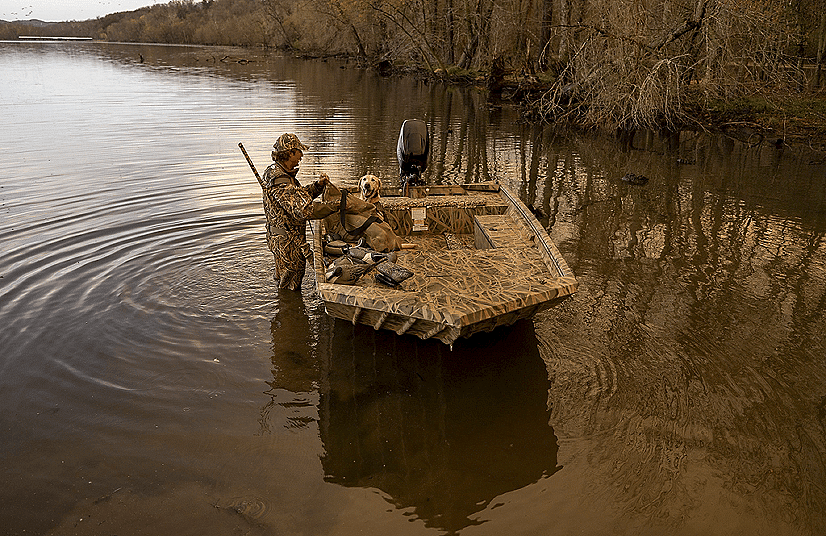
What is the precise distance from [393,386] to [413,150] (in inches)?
154

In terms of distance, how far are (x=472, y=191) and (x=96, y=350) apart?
16.4 ft

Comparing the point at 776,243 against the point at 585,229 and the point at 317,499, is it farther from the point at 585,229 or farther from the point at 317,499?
the point at 317,499

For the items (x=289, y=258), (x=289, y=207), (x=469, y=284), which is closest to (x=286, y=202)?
(x=289, y=207)

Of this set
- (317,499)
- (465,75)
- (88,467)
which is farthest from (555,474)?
(465,75)

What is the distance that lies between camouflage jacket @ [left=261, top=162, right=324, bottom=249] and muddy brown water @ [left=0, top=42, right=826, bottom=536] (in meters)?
0.80

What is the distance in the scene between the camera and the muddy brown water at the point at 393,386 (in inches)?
154

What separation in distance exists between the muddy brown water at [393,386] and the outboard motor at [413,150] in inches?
87.1

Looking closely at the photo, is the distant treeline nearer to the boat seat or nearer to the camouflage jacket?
the boat seat

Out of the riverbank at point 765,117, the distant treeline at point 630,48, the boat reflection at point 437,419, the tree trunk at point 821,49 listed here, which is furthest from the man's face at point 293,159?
the tree trunk at point 821,49

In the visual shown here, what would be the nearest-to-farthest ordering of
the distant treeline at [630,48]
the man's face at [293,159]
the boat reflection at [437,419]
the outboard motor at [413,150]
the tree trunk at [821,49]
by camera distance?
the boat reflection at [437,419], the man's face at [293,159], the outboard motor at [413,150], the distant treeline at [630,48], the tree trunk at [821,49]

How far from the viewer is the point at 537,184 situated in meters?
12.1

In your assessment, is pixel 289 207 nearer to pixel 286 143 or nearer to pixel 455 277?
pixel 286 143

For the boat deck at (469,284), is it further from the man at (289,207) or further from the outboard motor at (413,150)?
the outboard motor at (413,150)

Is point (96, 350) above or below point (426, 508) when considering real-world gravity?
above
